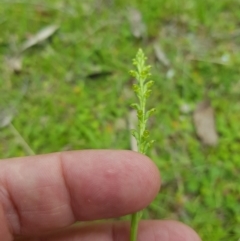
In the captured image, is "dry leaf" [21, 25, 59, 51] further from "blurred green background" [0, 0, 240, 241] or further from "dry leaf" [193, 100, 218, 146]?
"dry leaf" [193, 100, 218, 146]

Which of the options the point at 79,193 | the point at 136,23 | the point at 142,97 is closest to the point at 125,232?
the point at 79,193

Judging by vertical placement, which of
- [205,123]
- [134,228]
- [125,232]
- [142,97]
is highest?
[142,97]

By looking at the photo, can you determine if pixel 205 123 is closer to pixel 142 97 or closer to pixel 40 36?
pixel 40 36

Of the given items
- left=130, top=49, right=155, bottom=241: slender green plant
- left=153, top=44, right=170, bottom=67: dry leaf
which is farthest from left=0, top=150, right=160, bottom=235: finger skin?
left=153, top=44, right=170, bottom=67: dry leaf

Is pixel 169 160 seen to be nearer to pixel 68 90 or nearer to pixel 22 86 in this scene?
pixel 68 90

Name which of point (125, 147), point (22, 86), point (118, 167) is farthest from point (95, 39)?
point (118, 167)

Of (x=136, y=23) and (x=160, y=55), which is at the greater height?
(x=136, y=23)
